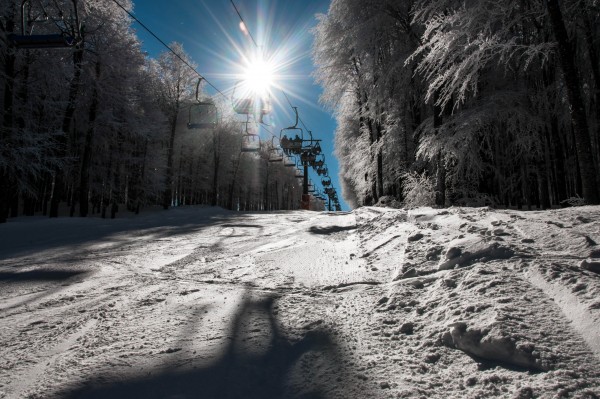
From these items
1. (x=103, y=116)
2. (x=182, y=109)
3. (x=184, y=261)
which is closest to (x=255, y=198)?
(x=182, y=109)

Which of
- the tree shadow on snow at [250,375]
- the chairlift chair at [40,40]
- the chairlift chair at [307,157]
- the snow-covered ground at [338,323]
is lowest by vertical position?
the tree shadow on snow at [250,375]

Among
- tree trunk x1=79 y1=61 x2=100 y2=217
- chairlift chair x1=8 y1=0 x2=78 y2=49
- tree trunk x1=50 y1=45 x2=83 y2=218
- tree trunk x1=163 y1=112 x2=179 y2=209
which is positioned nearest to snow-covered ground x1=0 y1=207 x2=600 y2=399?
chairlift chair x1=8 y1=0 x2=78 y2=49

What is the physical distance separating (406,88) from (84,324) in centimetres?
1039

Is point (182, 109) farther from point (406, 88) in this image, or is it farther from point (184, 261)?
point (184, 261)

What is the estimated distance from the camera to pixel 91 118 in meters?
15.7

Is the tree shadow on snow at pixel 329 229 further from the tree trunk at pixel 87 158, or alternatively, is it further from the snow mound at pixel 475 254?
the tree trunk at pixel 87 158

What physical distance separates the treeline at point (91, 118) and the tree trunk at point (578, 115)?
7.36 m

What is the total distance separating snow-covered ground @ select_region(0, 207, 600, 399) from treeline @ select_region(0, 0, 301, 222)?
214 inches

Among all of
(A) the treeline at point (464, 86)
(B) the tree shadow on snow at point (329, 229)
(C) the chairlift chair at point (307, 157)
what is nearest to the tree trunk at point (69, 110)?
(A) the treeline at point (464, 86)

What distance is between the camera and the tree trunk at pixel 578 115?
4297 millimetres

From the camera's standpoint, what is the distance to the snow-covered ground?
1.37m

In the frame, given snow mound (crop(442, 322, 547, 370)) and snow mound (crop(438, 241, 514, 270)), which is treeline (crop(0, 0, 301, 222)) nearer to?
snow mound (crop(438, 241, 514, 270))

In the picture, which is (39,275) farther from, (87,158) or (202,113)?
(202,113)

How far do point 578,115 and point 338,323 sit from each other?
15.2 feet
